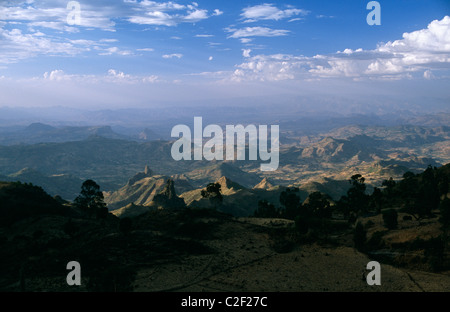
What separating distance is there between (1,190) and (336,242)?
8846 centimetres

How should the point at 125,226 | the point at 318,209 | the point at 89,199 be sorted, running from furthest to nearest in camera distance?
the point at 318,209 < the point at 89,199 < the point at 125,226

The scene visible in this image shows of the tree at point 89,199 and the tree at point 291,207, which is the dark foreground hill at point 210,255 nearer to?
the tree at point 89,199

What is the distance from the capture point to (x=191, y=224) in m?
69.4

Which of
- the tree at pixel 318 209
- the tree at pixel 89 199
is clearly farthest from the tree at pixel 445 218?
the tree at pixel 89 199

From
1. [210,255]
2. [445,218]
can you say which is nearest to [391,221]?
[445,218]

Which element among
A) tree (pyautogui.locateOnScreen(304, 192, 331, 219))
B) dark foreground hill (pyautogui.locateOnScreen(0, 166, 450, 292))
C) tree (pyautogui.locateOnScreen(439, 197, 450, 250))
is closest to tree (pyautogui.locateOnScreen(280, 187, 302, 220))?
tree (pyautogui.locateOnScreen(304, 192, 331, 219))

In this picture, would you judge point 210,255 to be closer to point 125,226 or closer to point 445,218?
point 125,226

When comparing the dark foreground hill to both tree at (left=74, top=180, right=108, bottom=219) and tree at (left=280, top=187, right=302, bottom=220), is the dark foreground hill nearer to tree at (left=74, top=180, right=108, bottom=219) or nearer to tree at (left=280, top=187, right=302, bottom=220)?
tree at (left=74, top=180, right=108, bottom=219)

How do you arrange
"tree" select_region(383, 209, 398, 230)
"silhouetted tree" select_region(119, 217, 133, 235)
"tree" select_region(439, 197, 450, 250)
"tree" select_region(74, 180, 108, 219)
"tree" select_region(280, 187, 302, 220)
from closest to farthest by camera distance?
"tree" select_region(439, 197, 450, 250)
"silhouetted tree" select_region(119, 217, 133, 235)
"tree" select_region(383, 209, 398, 230)
"tree" select_region(74, 180, 108, 219)
"tree" select_region(280, 187, 302, 220)

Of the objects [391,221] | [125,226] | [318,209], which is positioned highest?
[125,226]

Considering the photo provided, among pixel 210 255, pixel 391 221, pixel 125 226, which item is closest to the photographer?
pixel 210 255
